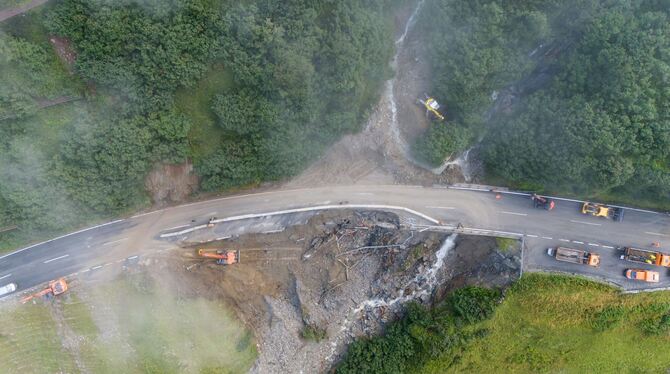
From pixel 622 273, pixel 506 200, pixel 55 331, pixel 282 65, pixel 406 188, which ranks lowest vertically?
pixel 622 273

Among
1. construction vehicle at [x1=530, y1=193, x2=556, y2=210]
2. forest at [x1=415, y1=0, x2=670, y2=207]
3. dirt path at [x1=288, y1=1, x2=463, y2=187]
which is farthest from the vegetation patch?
dirt path at [x1=288, y1=1, x2=463, y2=187]

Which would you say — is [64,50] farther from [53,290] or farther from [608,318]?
[608,318]

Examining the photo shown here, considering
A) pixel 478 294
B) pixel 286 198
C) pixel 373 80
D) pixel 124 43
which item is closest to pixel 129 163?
pixel 124 43

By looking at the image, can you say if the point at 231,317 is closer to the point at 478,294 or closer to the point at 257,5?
the point at 478,294

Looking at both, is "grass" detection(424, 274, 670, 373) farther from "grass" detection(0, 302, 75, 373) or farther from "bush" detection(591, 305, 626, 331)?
"grass" detection(0, 302, 75, 373)

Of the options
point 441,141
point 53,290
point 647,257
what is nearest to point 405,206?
point 441,141

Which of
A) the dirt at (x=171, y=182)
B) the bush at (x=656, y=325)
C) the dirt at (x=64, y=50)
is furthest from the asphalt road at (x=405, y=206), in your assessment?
the dirt at (x=64, y=50)
